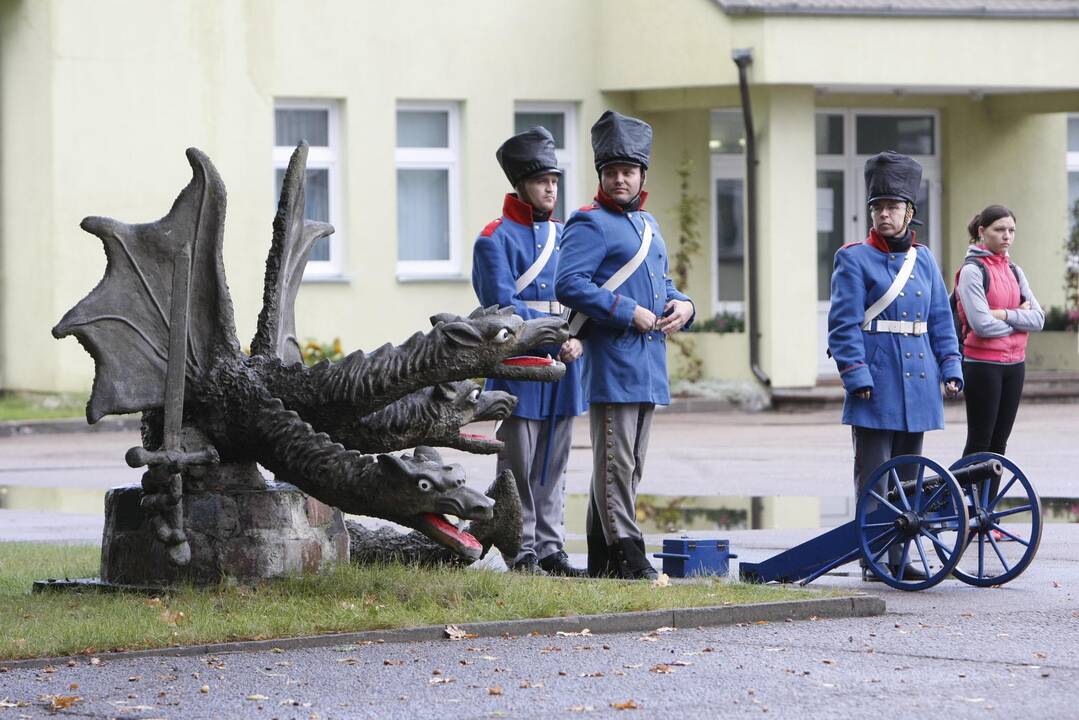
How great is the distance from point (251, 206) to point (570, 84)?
164 inches

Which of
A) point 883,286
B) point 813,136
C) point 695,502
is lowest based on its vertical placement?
point 695,502

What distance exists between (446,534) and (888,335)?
110 inches

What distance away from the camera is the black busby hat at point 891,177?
998 cm

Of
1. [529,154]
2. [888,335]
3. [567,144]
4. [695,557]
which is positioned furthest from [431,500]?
[567,144]

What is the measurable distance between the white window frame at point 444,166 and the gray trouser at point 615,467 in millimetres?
15379

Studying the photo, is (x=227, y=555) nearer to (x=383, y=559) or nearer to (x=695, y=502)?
(x=383, y=559)

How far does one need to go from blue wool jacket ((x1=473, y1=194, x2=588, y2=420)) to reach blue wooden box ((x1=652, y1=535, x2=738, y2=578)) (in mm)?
874

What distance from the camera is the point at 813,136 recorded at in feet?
80.3

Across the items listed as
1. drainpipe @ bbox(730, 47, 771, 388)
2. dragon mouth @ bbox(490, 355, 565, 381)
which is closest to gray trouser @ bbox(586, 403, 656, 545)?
dragon mouth @ bbox(490, 355, 565, 381)

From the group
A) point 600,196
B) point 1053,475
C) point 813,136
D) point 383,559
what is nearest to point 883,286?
point 600,196

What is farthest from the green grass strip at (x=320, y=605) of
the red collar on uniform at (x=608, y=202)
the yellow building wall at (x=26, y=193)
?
the yellow building wall at (x=26, y=193)

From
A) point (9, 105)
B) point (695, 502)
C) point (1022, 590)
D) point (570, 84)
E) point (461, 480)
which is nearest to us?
point (461, 480)

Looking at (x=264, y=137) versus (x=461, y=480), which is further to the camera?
(x=264, y=137)

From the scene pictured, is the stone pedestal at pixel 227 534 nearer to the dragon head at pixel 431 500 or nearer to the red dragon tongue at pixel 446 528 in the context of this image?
the dragon head at pixel 431 500
